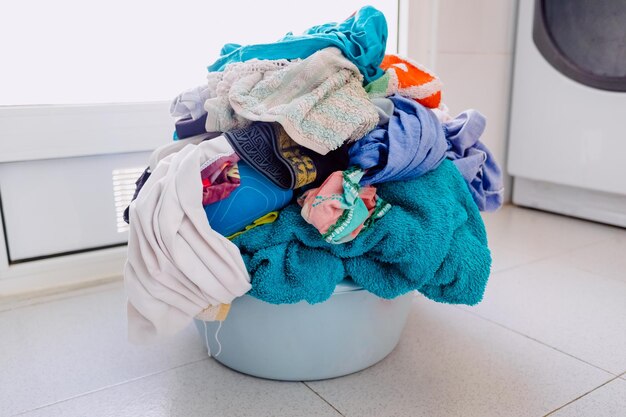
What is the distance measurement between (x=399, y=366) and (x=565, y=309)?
37 centimetres

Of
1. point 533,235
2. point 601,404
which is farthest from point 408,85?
point 533,235

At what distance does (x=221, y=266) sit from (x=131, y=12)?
0.72m

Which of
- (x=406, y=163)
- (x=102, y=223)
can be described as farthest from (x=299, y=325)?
(x=102, y=223)

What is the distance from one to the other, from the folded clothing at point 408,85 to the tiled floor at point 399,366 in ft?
1.26

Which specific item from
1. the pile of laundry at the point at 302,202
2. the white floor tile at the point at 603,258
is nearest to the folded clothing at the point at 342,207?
the pile of laundry at the point at 302,202

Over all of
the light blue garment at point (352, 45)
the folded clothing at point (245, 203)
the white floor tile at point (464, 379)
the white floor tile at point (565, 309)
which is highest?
the light blue garment at point (352, 45)

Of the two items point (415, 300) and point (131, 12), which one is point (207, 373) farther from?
point (131, 12)

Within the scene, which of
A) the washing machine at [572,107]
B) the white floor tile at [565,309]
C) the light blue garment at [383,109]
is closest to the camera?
the light blue garment at [383,109]

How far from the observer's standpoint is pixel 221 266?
623mm

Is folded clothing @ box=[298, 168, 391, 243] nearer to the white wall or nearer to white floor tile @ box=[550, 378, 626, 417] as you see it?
white floor tile @ box=[550, 378, 626, 417]

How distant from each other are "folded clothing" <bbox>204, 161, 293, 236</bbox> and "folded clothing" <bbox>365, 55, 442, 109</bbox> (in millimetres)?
206

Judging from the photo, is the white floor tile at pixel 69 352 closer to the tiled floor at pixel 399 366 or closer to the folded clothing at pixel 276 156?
the tiled floor at pixel 399 366

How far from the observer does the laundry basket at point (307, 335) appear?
687 millimetres

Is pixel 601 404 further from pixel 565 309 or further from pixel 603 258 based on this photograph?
pixel 603 258
